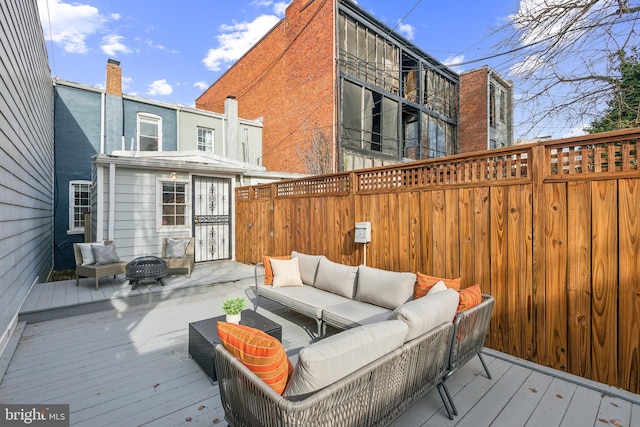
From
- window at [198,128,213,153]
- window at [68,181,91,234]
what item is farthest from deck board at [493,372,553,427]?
window at [68,181,91,234]

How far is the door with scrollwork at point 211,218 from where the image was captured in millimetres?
7531

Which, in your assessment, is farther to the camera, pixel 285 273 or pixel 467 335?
pixel 285 273

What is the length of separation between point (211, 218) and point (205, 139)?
4.90 metres

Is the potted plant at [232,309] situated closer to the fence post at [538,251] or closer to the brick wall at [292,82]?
the fence post at [538,251]

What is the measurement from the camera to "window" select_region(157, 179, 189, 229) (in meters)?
6.99

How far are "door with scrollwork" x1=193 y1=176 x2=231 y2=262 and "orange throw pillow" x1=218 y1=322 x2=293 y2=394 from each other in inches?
251

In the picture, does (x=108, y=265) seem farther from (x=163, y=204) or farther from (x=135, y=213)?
(x=163, y=204)

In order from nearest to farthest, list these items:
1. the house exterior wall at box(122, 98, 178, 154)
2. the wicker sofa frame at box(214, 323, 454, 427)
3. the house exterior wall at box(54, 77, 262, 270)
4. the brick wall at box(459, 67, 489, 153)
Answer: the wicker sofa frame at box(214, 323, 454, 427) → the house exterior wall at box(54, 77, 262, 270) → the house exterior wall at box(122, 98, 178, 154) → the brick wall at box(459, 67, 489, 153)

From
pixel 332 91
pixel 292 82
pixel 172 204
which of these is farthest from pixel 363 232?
pixel 292 82

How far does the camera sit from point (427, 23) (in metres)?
7.76

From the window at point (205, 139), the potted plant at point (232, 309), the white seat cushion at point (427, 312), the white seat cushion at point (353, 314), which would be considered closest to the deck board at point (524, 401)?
the white seat cushion at point (427, 312)

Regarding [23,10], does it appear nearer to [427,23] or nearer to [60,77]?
[60,77]

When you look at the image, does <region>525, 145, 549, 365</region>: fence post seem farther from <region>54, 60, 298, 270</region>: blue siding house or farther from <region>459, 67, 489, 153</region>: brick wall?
<region>459, 67, 489, 153</region>: brick wall

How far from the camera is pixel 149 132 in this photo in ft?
33.6
